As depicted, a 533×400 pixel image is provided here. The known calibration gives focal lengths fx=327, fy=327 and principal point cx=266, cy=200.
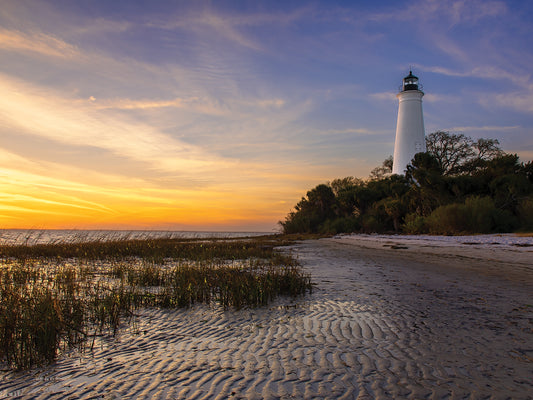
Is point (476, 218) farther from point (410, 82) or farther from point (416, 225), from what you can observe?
point (410, 82)

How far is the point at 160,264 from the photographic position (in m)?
13.3

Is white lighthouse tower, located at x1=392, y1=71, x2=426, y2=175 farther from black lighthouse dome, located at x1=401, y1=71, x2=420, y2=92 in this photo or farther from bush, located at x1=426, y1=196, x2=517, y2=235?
bush, located at x1=426, y1=196, x2=517, y2=235

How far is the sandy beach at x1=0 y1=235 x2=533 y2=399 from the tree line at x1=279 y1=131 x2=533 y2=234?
57.8 ft

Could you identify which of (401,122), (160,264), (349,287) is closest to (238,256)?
(160,264)

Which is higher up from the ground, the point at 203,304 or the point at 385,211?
the point at 385,211

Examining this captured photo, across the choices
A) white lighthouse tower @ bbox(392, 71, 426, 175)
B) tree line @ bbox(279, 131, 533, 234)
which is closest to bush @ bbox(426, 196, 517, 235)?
tree line @ bbox(279, 131, 533, 234)

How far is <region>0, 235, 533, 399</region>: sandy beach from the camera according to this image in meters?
2.96

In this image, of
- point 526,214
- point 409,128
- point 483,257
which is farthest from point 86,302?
point 409,128

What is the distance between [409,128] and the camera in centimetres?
4288

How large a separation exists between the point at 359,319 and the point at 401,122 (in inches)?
1722

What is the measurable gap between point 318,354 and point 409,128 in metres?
44.5

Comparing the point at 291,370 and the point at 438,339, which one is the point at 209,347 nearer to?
the point at 291,370

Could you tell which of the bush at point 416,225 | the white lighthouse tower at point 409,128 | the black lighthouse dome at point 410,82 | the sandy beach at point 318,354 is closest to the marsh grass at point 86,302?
the sandy beach at point 318,354

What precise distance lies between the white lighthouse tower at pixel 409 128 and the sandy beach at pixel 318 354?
39035mm
